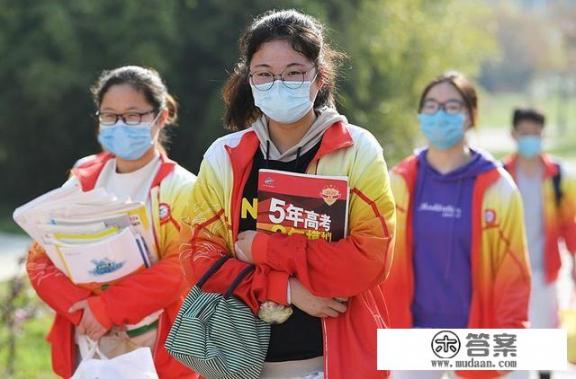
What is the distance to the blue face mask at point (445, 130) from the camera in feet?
16.8

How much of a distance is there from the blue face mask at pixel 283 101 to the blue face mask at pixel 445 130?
74.8 inches

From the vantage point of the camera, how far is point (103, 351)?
4.14 m

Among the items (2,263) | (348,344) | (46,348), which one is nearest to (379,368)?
(348,344)

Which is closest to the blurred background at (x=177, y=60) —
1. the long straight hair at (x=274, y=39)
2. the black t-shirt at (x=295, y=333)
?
the long straight hair at (x=274, y=39)

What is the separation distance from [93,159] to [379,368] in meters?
1.90

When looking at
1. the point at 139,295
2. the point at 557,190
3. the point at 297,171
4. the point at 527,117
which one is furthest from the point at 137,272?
the point at 527,117

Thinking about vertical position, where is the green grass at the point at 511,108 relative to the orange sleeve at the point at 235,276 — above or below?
above

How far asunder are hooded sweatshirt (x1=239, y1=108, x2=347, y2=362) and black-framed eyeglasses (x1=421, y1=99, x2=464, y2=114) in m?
1.90

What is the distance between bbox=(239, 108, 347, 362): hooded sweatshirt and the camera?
322 cm

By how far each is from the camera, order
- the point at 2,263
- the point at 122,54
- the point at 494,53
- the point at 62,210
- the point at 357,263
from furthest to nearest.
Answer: the point at 494,53, the point at 122,54, the point at 2,263, the point at 62,210, the point at 357,263

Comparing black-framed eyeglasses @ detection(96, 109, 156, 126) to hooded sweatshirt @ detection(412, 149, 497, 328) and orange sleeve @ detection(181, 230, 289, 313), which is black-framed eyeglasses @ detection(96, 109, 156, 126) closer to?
orange sleeve @ detection(181, 230, 289, 313)

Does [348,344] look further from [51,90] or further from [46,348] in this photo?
[51,90]

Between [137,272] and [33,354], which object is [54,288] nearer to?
[137,272]

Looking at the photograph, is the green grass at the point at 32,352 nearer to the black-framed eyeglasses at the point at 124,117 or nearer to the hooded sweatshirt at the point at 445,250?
the black-framed eyeglasses at the point at 124,117
